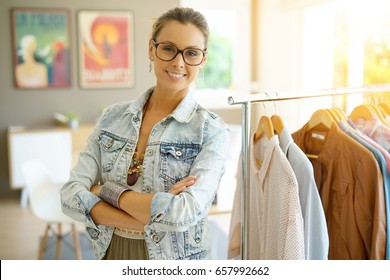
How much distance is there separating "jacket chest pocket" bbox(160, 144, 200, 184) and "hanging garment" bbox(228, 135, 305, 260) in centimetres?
18

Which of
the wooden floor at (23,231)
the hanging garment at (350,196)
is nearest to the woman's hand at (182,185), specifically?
the hanging garment at (350,196)

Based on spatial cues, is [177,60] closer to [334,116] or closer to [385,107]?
[334,116]

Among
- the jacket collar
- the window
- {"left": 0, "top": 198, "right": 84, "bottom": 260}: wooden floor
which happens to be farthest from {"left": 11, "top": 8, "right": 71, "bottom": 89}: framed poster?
the jacket collar

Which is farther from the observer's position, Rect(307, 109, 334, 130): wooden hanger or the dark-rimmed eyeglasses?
Rect(307, 109, 334, 130): wooden hanger

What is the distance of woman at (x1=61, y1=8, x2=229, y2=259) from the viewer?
0.90 meters

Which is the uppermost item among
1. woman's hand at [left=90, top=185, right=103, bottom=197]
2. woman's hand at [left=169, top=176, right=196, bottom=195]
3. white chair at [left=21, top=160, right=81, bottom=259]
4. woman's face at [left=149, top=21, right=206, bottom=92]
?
woman's face at [left=149, top=21, right=206, bottom=92]

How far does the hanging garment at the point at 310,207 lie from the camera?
102 centimetres

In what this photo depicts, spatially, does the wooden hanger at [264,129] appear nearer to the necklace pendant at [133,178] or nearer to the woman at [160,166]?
the woman at [160,166]

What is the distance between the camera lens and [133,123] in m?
1.00

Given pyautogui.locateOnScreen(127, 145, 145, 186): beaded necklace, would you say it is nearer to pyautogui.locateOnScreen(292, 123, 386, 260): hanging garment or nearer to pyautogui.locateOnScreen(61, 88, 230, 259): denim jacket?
pyautogui.locateOnScreen(61, 88, 230, 259): denim jacket

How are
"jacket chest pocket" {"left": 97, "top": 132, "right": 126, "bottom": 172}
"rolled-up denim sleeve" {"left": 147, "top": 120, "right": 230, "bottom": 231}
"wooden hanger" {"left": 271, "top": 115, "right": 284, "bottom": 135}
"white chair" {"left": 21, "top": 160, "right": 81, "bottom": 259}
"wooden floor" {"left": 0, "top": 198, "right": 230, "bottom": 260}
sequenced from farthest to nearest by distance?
"white chair" {"left": 21, "top": 160, "right": 81, "bottom": 259}, "wooden floor" {"left": 0, "top": 198, "right": 230, "bottom": 260}, "wooden hanger" {"left": 271, "top": 115, "right": 284, "bottom": 135}, "jacket chest pocket" {"left": 97, "top": 132, "right": 126, "bottom": 172}, "rolled-up denim sleeve" {"left": 147, "top": 120, "right": 230, "bottom": 231}

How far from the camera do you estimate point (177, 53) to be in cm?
95

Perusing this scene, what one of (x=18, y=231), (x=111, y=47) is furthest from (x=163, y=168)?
(x=18, y=231)
